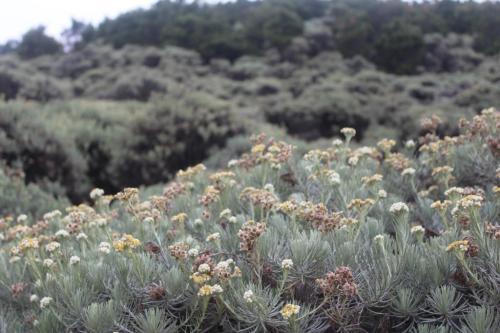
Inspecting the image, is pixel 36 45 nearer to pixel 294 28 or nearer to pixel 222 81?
pixel 222 81

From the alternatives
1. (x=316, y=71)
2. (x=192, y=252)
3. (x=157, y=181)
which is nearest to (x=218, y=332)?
(x=192, y=252)

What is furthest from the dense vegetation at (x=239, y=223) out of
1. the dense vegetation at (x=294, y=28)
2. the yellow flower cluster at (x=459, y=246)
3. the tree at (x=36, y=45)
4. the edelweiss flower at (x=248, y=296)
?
the tree at (x=36, y=45)

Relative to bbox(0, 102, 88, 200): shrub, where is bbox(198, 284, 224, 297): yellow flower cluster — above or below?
above

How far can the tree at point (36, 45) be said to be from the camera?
119ft

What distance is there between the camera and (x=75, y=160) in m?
8.62

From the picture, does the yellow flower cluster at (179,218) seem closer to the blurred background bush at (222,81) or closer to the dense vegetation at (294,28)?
the blurred background bush at (222,81)

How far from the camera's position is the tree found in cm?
3625

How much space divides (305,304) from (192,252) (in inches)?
22.0

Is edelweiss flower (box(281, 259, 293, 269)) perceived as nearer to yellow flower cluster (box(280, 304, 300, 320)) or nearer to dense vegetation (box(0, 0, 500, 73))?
yellow flower cluster (box(280, 304, 300, 320))

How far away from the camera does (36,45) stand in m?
36.5

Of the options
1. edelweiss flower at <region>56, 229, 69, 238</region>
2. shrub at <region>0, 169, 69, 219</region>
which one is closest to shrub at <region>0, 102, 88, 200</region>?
shrub at <region>0, 169, 69, 219</region>

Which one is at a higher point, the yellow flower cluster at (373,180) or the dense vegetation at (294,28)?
the yellow flower cluster at (373,180)

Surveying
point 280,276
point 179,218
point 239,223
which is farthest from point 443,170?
point 179,218

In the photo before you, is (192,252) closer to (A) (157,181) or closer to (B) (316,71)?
(A) (157,181)
